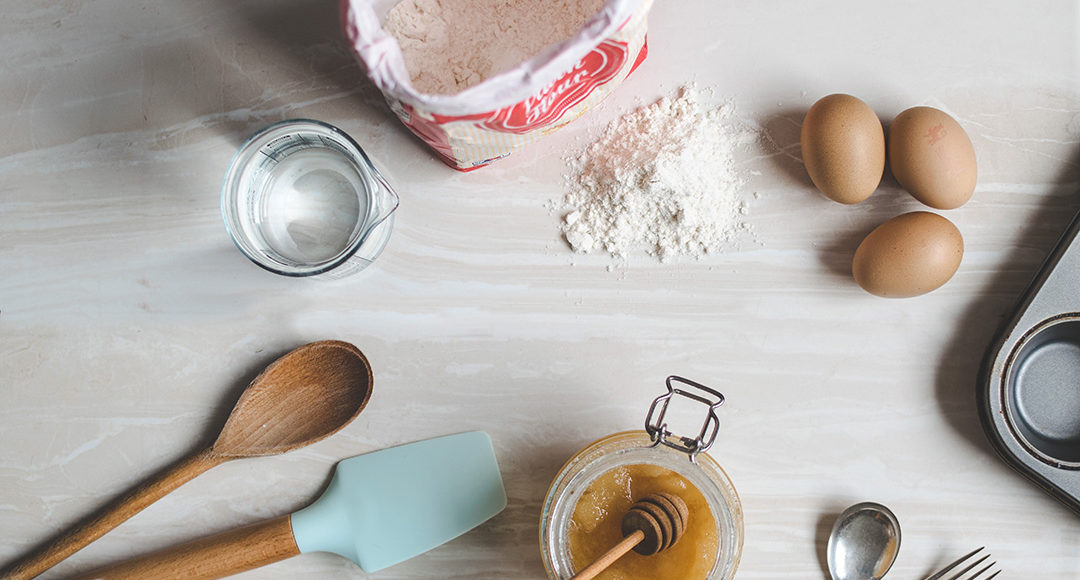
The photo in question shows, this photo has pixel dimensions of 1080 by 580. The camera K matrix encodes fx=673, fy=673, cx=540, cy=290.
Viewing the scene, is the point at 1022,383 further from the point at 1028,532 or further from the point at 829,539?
the point at 829,539

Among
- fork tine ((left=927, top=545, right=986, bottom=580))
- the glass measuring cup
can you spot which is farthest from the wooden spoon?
fork tine ((left=927, top=545, right=986, bottom=580))

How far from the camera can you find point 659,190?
2.65 ft

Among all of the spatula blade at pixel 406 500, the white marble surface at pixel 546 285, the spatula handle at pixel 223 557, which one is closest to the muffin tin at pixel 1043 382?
the white marble surface at pixel 546 285

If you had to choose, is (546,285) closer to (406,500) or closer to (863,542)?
(406,500)

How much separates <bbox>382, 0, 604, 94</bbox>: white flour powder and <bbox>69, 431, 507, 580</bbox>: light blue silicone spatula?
0.45m

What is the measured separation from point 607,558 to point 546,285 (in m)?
0.35

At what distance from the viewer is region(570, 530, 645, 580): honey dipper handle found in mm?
656

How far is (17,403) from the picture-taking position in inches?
35.1

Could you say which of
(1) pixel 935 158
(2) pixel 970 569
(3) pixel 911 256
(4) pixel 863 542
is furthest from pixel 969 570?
(1) pixel 935 158

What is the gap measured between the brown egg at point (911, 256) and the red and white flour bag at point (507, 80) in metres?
0.37

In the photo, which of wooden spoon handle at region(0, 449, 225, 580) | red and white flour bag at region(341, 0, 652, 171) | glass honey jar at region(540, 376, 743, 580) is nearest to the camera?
red and white flour bag at region(341, 0, 652, 171)

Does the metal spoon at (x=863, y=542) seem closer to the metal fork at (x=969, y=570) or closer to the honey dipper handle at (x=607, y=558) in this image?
the metal fork at (x=969, y=570)

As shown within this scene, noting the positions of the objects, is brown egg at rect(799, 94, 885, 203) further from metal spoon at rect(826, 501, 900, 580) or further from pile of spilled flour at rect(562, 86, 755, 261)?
metal spoon at rect(826, 501, 900, 580)

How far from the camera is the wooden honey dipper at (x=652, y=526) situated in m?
0.68
